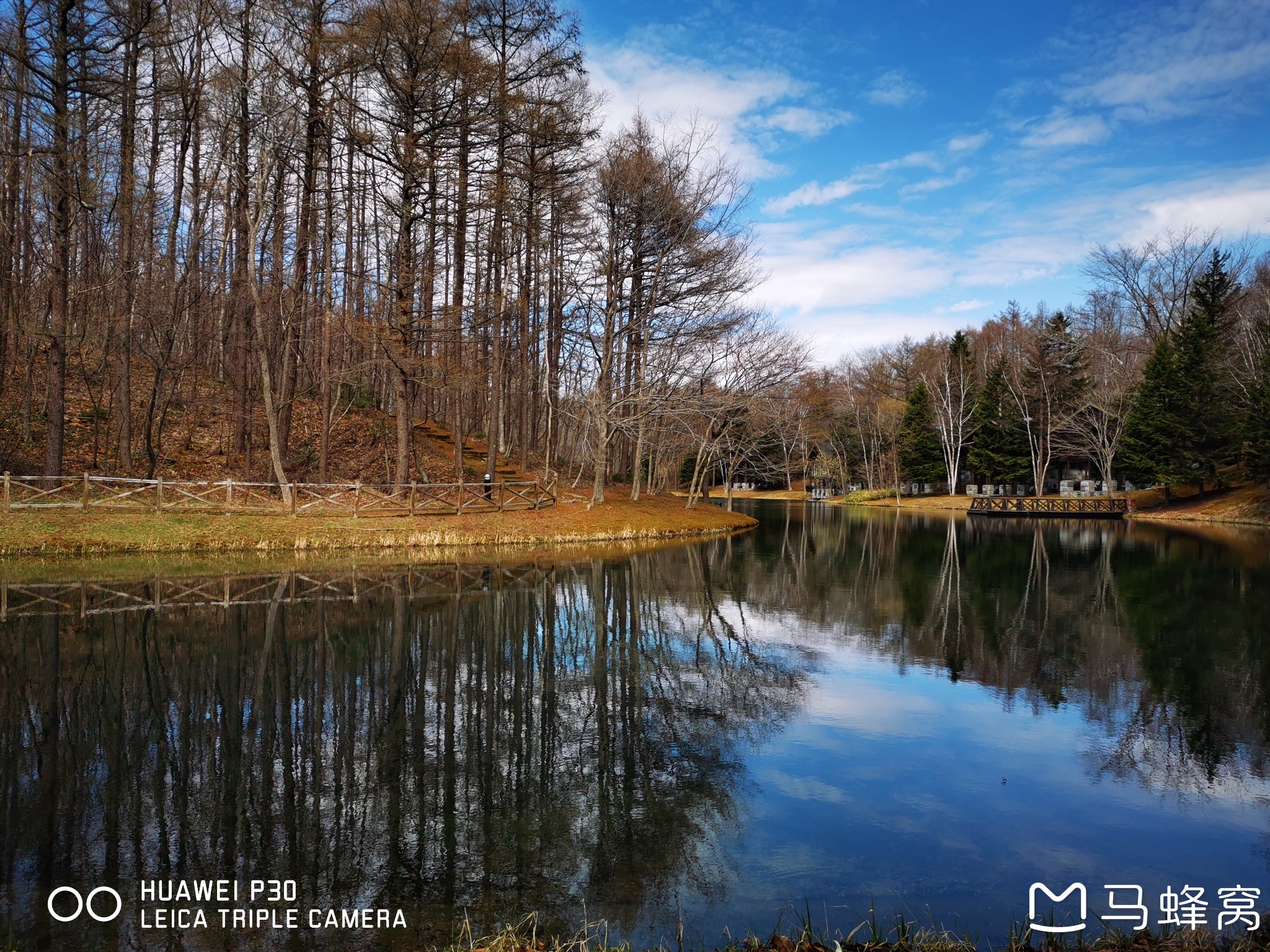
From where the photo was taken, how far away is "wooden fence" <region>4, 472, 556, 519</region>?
20.2m

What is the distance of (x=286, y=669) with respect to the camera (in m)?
9.66

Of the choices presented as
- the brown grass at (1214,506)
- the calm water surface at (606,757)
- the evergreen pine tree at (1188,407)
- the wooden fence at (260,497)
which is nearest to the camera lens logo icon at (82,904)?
the calm water surface at (606,757)

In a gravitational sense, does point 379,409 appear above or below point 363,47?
below

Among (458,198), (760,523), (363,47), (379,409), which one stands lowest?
(760,523)

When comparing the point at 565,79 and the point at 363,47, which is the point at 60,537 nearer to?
the point at 363,47

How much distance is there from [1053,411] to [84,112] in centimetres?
5789

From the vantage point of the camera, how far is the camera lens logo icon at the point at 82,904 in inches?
173

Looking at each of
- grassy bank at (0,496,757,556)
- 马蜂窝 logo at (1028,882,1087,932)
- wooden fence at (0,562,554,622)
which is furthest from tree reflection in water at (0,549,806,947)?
grassy bank at (0,496,757,556)

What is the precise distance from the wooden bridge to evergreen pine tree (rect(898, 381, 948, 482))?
1153 cm

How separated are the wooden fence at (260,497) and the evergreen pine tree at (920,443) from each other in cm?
4586

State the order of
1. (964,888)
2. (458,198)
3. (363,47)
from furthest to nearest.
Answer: (458,198)
(363,47)
(964,888)

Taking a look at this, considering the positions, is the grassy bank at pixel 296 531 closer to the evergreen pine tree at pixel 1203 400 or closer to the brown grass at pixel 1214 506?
the brown grass at pixel 1214 506

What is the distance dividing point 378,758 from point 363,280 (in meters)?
20.1

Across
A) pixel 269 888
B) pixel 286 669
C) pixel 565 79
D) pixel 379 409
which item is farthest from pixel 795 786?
pixel 379 409
